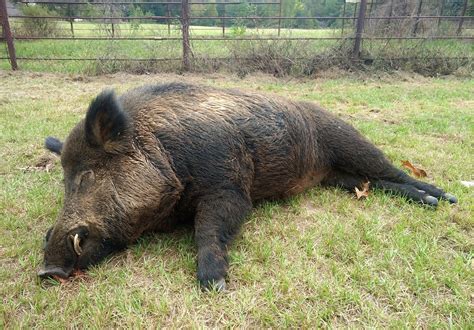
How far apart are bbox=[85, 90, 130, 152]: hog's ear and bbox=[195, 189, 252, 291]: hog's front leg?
744 millimetres

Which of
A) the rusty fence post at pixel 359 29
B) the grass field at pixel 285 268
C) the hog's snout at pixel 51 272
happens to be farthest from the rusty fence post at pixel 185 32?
the hog's snout at pixel 51 272

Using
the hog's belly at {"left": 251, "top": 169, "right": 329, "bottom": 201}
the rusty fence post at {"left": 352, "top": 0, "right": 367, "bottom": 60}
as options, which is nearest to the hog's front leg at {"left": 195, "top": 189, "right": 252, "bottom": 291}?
the hog's belly at {"left": 251, "top": 169, "right": 329, "bottom": 201}

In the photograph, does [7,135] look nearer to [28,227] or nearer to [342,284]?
[28,227]

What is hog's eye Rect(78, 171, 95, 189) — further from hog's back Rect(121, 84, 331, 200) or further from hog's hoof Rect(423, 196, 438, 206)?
hog's hoof Rect(423, 196, 438, 206)

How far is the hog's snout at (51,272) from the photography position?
2323mm

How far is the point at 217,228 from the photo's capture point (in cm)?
267

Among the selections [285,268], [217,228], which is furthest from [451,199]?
[217,228]

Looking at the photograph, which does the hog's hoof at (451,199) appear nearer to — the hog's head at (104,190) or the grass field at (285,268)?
the grass field at (285,268)

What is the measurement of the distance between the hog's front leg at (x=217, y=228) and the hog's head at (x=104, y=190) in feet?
0.96

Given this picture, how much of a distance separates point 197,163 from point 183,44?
7.98m

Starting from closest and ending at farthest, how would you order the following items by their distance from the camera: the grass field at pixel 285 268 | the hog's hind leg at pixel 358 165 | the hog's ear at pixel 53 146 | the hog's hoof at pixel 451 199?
the grass field at pixel 285 268, the hog's ear at pixel 53 146, the hog's hoof at pixel 451 199, the hog's hind leg at pixel 358 165

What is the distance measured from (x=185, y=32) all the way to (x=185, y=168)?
7.94 meters

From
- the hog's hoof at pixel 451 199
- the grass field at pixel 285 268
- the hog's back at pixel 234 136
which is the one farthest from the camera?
the hog's hoof at pixel 451 199

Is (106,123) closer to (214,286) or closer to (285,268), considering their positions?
(214,286)
